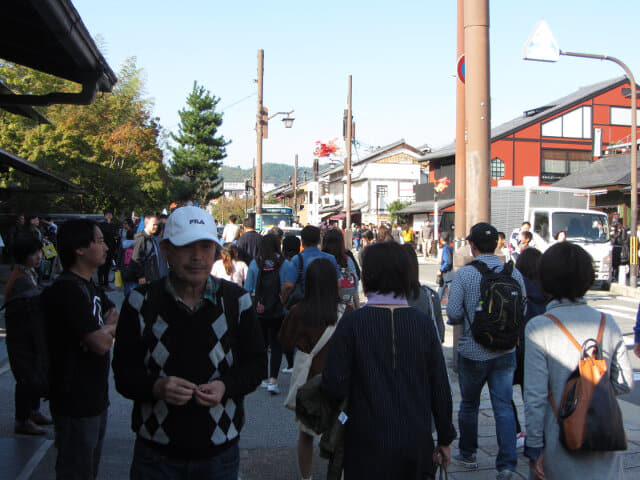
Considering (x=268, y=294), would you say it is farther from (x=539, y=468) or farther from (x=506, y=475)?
(x=539, y=468)

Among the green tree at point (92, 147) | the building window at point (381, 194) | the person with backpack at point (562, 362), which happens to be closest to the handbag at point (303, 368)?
the person with backpack at point (562, 362)

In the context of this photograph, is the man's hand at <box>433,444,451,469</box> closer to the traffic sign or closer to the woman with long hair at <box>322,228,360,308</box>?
the woman with long hair at <box>322,228,360,308</box>

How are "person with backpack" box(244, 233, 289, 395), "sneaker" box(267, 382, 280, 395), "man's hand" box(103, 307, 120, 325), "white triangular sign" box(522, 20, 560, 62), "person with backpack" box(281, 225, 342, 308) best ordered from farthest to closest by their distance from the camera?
"white triangular sign" box(522, 20, 560, 62), "person with backpack" box(244, 233, 289, 395), "sneaker" box(267, 382, 280, 395), "person with backpack" box(281, 225, 342, 308), "man's hand" box(103, 307, 120, 325)

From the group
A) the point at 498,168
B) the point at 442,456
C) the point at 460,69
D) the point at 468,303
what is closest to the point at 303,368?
the point at 468,303

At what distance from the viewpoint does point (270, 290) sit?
6.77 meters

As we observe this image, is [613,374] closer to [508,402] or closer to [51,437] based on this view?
[508,402]

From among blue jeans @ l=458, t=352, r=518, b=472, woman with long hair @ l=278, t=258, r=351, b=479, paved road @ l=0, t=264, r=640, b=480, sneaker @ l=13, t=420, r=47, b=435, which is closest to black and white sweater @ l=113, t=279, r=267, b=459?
woman with long hair @ l=278, t=258, r=351, b=479

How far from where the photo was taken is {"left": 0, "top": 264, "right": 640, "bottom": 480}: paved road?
172 inches

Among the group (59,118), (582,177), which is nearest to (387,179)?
(582,177)

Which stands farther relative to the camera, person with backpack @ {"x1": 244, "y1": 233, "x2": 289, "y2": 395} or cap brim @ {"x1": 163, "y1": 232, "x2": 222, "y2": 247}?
person with backpack @ {"x1": 244, "y1": 233, "x2": 289, "y2": 395}

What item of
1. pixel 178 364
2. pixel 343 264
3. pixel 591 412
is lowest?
pixel 591 412

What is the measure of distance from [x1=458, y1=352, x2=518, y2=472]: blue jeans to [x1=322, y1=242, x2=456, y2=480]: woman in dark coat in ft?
5.73

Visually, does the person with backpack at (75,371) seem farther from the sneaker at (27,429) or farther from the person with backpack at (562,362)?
the sneaker at (27,429)

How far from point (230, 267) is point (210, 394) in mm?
5467
